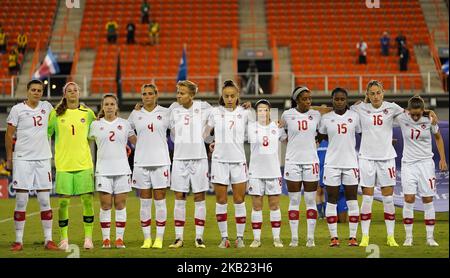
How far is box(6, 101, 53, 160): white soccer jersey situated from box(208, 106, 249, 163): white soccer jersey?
1975mm

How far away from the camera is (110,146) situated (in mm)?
11539

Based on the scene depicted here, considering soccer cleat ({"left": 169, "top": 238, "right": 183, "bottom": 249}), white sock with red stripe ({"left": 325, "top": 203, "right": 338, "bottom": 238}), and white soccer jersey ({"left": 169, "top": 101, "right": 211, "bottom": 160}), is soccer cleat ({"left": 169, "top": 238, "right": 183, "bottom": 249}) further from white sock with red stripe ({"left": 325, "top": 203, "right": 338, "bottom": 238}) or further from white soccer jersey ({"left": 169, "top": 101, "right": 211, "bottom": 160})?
white sock with red stripe ({"left": 325, "top": 203, "right": 338, "bottom": 238})

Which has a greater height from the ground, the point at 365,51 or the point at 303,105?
the point at 365,51

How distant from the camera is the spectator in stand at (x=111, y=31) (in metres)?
30.3

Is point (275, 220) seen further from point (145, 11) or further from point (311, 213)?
point (145, 11)

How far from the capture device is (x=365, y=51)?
96.4 feet

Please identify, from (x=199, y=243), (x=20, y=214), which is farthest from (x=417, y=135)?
(x=20, y=214)

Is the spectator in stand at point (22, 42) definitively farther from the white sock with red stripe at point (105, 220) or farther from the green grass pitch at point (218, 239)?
the white sock with red stripe at point (105, 220)

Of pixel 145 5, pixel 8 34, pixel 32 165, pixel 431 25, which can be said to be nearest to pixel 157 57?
pixel 145 5

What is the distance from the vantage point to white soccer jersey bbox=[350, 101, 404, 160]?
11805 mm

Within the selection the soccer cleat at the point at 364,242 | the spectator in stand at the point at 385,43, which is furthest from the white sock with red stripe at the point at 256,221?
the spectator in stand at the point at 385,43

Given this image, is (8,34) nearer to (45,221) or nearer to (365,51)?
(365,51)

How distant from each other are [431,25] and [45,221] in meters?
22.2

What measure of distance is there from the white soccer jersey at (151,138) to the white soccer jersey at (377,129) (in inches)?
92.5
